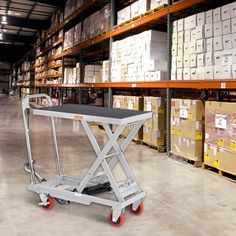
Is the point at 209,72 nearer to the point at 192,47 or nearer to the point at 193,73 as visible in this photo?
the point at 193,73

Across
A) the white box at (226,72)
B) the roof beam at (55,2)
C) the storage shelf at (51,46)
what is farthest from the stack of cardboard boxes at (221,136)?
the roof beam at (55,2)

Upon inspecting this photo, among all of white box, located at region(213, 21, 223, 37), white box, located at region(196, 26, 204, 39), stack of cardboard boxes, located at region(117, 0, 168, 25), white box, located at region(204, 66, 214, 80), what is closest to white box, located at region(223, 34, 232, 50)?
white box, located at region(213, 21, 223, 37)

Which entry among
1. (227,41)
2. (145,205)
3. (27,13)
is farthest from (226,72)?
(27,13)

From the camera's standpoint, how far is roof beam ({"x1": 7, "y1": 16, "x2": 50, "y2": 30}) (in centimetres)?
1823

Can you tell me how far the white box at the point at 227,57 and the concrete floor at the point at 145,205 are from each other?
1589 millimetres

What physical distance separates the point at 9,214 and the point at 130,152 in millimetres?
3417

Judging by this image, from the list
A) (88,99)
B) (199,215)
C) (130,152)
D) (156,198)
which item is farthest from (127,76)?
(88,99)

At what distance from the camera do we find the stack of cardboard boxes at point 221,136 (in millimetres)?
4410

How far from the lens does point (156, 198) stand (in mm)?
3719

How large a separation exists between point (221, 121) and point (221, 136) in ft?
0.70

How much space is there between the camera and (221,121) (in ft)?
15.0

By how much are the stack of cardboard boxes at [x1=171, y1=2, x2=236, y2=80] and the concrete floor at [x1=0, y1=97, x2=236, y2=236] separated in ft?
4.89

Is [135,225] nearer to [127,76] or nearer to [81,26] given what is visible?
[127,76]

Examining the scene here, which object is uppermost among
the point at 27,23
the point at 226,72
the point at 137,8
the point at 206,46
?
the point at 27,23
